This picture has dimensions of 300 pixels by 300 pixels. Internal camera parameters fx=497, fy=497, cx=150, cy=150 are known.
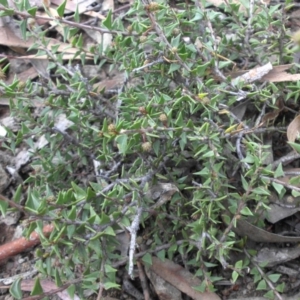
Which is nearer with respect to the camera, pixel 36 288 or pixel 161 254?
pixel 36 288

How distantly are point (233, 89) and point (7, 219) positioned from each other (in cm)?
148

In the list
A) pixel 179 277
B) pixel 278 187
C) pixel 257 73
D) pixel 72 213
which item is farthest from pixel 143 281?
pixel 257 73

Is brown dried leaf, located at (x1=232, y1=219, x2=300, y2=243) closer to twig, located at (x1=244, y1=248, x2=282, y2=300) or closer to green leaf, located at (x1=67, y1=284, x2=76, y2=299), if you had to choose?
twig, located at (x1=244, y1=248, x2=282, y2=300)

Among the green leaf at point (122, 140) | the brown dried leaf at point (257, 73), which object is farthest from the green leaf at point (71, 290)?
the brown dried leaf at point (257, 73)

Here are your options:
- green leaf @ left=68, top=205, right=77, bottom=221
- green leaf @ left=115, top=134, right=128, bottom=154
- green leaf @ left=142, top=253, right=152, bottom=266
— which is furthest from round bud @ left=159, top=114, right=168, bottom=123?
green leaf @ left=142, top=253, right=152, bottom=266

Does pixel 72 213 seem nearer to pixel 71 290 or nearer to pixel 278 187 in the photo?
pixel 71 290

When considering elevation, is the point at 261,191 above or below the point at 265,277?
above

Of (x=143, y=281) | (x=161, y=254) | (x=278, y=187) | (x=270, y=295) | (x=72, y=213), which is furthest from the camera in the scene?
(x=143, y=281)

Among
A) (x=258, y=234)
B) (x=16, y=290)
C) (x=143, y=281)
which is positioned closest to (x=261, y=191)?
(x=258, y=234)

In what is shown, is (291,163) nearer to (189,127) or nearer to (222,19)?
(189,127)

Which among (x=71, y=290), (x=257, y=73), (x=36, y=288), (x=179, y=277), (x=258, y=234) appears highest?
(x=257, y=73)

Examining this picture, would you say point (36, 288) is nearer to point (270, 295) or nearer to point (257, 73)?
point (270, 295)

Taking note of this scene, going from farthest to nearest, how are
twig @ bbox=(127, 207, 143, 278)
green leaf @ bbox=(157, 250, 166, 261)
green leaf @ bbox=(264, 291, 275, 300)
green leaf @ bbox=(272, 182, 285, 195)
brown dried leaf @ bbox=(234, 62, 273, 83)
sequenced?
brown dried leaf @ bbox=(234, 62, 273, 83)
green leaf @ bbox=(157, 250, 166, 261)
green leaf @ bbox=(264, 291, 275, 300)
green leaf @ bbox=(272, 182, 285, 195)
twig @ bbox=(127, 207, 143, 278)

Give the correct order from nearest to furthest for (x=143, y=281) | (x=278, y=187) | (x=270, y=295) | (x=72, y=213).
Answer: (x=72, y=213) → (x=278, y=187) → (x=270, y=295) → (x=143, y=281)
